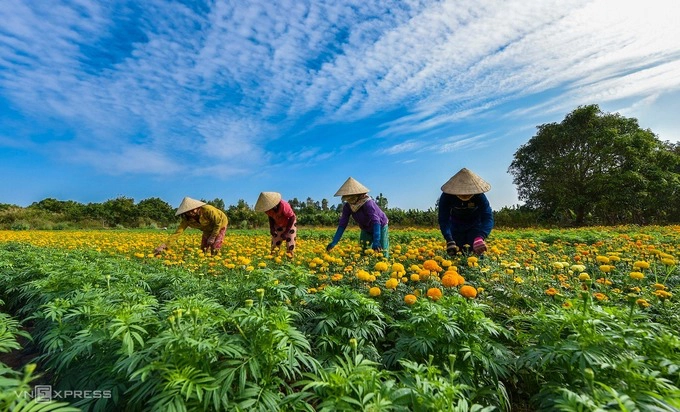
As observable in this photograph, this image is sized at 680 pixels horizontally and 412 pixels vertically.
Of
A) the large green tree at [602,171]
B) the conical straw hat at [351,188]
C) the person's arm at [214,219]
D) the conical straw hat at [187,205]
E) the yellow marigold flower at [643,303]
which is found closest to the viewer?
the yellow marigold flower at [643,303]

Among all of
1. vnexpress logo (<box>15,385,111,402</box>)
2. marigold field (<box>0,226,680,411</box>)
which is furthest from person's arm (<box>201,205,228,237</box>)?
vnexpress logo (<box>15,385,111,402</box>)

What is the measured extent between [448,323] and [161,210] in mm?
43521

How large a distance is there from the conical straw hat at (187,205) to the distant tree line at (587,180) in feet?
48.1

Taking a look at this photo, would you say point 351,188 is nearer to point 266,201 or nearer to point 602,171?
point 266,201

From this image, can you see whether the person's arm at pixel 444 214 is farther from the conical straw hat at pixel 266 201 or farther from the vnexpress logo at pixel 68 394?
the vnexpress logo at pixel 68 394

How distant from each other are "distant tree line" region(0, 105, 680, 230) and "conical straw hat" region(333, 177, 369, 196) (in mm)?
16450

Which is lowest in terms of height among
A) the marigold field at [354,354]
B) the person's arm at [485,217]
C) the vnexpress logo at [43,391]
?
the vnexpress logo at [43,391]

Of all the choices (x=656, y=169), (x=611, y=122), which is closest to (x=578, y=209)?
(x=656, y=169)

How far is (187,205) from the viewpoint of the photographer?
6293 millimetres

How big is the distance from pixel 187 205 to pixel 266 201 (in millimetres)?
1679

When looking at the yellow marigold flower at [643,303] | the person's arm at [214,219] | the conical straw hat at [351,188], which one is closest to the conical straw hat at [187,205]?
the person's arm at [214,219]

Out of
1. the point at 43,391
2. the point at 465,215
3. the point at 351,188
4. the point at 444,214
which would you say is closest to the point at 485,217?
the point at 465,215

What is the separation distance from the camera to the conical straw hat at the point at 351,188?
5.17 metres

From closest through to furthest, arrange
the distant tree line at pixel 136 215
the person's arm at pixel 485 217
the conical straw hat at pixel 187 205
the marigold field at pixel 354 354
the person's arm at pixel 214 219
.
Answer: the marigold field at pixel 354 354, the person's arm at pixel 485 217, the conical straw hat at pixel 187 205, the person's arm at pixel 214 219, the distant tree line at pixel 136 215
